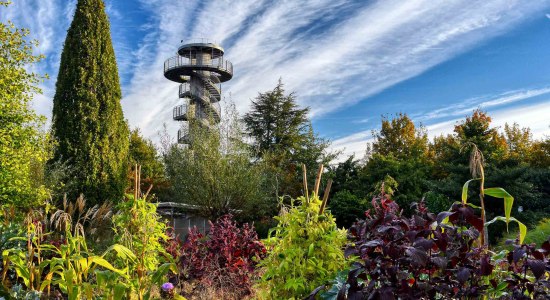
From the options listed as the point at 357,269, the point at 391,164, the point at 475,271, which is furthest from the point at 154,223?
the point at 391,164

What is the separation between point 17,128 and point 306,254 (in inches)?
280

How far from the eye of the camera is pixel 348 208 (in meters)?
13.3

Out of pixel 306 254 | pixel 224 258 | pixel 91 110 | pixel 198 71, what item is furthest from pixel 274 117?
pixel 306 254

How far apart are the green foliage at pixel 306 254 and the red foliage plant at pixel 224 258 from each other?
6.46 ft

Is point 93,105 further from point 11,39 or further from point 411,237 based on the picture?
point 411,237

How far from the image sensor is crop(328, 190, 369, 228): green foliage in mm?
13281

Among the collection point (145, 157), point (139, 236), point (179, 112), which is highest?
point (179, 112)

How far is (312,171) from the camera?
60.3 feet

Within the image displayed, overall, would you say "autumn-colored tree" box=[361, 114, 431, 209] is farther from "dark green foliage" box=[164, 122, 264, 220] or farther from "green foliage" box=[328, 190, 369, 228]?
"dark green foliage" box=[164, 122, 264, 220]

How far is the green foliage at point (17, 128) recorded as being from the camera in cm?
761

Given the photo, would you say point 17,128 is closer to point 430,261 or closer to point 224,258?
point 224,258

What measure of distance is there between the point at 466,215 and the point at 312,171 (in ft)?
54.7

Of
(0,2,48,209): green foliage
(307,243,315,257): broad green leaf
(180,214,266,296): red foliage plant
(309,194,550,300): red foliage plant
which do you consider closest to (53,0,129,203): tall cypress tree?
(0,2,48,209): green foliage

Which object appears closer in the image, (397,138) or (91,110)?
(91,110)
